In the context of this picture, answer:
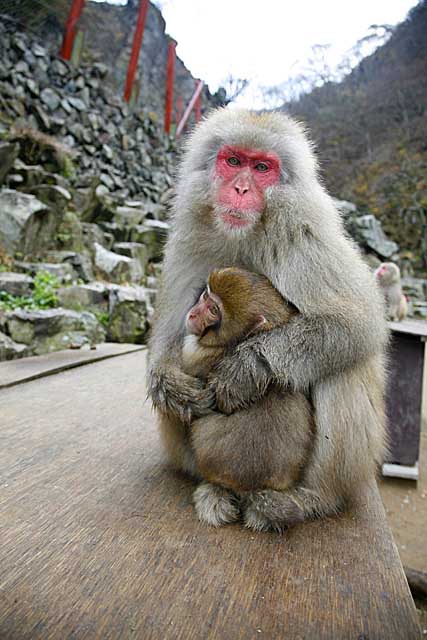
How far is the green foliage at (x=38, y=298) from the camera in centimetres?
477

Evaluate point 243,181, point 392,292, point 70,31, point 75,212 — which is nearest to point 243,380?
point 243,181

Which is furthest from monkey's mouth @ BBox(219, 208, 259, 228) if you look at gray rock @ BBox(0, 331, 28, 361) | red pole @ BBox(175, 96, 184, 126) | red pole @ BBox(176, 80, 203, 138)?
red pole @ BBox(175, 96, 184, 126)

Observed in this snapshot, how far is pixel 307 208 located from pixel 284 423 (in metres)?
0.62

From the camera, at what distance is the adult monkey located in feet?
4.30

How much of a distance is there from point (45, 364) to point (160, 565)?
2.35m

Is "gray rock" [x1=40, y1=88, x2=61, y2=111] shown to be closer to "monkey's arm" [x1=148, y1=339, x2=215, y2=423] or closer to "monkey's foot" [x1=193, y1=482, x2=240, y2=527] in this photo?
"monkey's arm" [x1=148, y1=339, x2=215, y2=423]

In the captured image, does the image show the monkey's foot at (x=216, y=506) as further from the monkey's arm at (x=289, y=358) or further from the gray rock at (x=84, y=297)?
the gray rock at (x=84, y=297)

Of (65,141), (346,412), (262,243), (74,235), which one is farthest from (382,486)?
(65,141)

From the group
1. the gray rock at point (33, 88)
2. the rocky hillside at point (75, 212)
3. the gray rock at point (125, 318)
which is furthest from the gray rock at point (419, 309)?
the gray rock at point (33, 88)

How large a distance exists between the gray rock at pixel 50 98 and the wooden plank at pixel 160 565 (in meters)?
11.1

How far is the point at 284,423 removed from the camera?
1277 mm

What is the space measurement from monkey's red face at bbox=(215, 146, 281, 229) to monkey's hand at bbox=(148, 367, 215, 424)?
46cm

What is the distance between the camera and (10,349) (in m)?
3.66

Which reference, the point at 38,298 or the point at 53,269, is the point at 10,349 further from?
the point at 53,269
